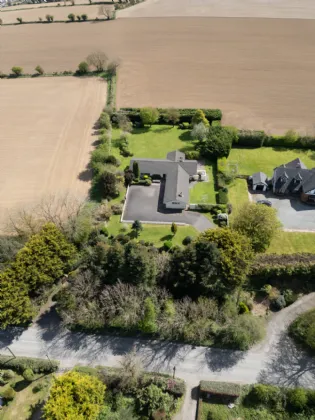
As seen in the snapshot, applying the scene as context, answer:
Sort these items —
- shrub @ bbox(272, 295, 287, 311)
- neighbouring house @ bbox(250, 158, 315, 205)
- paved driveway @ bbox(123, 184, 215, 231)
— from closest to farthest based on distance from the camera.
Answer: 1. shrub @ bbox(272, 295, 287, 311)
2. paved driveway @ bbox(123, 184, 215, 231)
3. neighbouring house @ bbox(250, 158, 315, 205)

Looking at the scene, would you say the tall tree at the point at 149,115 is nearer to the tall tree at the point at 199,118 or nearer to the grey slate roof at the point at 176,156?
the tall tree at the point at 199,118

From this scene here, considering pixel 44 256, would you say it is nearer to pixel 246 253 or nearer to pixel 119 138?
pixel 246 253

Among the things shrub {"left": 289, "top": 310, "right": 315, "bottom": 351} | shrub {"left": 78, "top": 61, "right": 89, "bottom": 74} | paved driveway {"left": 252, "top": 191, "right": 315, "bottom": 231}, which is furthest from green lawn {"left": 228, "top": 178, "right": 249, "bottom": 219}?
shrub {"left": 78, "top": 61, "right": 89, "bottom": 74}

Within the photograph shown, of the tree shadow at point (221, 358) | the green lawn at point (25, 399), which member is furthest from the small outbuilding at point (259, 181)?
the green lawn at point (25, 399)

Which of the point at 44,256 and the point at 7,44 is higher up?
the point at 7,44

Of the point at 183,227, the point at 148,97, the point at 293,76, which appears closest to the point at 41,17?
the point at 148,97

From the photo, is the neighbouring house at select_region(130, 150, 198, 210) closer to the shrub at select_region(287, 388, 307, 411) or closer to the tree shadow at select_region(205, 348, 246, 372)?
the tree shadow at select_region(205, 348, 246, 372)
